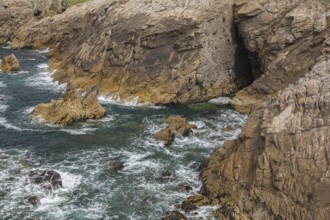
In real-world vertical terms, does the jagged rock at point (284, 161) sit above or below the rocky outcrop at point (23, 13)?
below

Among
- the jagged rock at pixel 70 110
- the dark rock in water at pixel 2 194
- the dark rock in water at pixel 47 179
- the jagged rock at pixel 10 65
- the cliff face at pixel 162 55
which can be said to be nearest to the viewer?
the dark rock in water at pixel 2 194

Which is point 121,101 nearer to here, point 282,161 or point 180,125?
point 180,125

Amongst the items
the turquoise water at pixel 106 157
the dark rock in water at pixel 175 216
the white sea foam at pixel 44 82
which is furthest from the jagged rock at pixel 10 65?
the dark rock in water at pixel 175 216

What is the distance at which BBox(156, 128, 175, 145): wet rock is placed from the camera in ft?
156

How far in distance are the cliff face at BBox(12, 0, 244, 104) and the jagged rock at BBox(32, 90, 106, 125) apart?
8787mm

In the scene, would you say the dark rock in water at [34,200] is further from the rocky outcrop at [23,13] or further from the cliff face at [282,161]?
the rocky outcrop at [23,13]

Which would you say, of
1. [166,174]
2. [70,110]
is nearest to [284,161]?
[166,174]

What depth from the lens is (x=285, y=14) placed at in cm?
6044

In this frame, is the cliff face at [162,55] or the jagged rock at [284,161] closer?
the jagged rock at [284,161]

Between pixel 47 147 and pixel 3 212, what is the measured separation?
13275 millimetres

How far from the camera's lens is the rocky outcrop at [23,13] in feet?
375

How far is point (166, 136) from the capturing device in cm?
4797

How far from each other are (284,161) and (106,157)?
19481 mm

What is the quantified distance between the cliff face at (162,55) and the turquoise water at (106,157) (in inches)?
156
